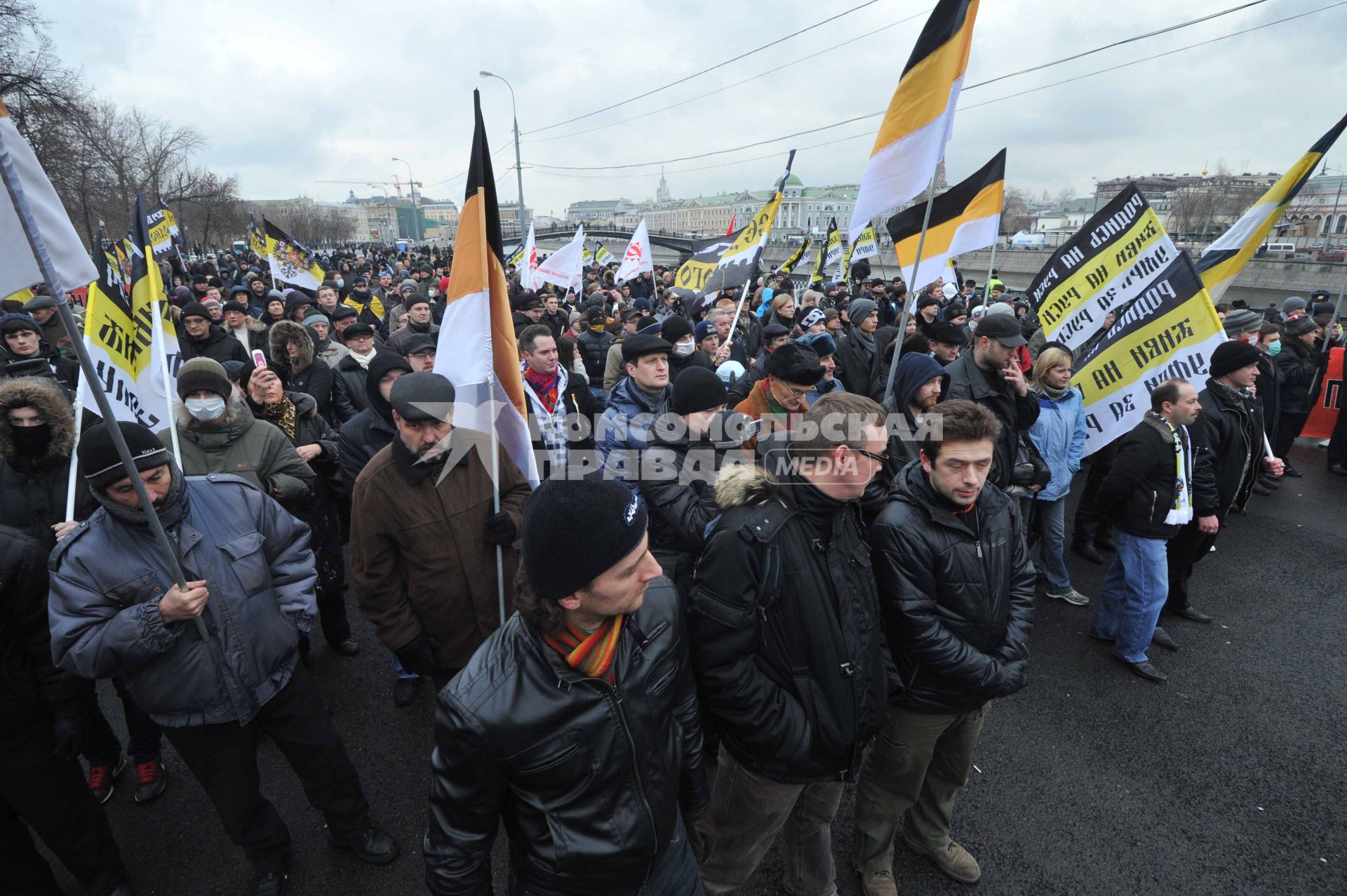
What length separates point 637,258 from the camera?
473 inches

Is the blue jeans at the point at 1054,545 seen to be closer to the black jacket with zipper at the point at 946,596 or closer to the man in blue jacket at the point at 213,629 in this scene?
the black jacket with zipper at the point at 946,596

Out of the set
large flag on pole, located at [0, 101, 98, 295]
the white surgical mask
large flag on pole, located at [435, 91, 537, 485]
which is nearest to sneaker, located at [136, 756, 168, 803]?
the white surgical mask

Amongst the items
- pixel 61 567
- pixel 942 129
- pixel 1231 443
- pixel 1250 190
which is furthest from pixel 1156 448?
pixel 1250 190

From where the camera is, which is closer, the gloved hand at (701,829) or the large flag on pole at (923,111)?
the gloved hand at (701,829)

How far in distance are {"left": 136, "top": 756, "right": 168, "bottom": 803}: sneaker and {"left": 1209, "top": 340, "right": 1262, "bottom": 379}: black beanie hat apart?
6700 millimetres

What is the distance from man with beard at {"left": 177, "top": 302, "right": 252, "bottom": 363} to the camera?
614 centimetres

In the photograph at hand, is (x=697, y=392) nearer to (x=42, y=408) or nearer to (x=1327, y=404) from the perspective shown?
(x=42, y=408)

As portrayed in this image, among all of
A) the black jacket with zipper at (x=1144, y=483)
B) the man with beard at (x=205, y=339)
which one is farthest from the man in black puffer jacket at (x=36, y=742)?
the black jacket with zipper at (x=1144, y=483)

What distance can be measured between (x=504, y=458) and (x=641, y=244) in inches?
363

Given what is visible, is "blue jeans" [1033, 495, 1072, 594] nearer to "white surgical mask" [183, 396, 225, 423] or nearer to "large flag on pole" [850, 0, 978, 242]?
"large flag on pole" [850, 0, 978, 242]

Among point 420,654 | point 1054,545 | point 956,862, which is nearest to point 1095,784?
point 956,862

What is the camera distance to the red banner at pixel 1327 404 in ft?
25.5

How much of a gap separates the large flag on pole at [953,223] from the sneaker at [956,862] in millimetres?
3466

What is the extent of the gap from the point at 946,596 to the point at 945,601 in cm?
2
